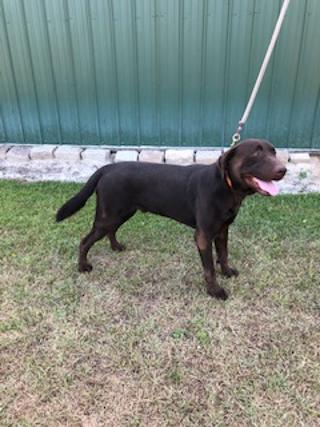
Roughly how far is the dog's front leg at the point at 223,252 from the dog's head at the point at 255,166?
0.57m

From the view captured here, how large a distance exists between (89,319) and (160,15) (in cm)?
355

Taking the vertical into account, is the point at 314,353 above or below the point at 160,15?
below

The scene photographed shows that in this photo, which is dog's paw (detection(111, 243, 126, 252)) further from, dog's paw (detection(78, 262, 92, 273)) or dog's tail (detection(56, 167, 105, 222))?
dog's tail (detection(56, 167, 105, 222))

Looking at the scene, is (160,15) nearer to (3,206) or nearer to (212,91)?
(212,91)

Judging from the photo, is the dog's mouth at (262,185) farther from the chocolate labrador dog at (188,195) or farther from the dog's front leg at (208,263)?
the dog's front leg at (208,263)

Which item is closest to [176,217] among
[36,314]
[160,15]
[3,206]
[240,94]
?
[36,314]

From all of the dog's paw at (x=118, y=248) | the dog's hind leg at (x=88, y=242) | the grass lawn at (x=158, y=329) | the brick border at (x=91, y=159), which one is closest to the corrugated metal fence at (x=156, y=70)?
the brick border at (x=91, y=159)

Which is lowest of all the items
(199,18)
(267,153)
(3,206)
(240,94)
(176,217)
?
(3,206)

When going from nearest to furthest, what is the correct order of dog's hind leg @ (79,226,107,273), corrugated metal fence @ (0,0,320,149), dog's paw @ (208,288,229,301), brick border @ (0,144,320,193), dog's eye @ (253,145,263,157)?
dog's eye @ (253,145,263,157), dog's paw @ (208,288,229,301), dog's hind leg @ (79,226,107,273), corrugated metal fence @ (0,0,320,149), brick border @ (0,144,320,193)

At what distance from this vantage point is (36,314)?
2.81 meters

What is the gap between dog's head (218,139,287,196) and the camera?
7.34 feet

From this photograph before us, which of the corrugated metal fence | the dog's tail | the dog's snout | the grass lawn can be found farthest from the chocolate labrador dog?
the corrugated metal fence

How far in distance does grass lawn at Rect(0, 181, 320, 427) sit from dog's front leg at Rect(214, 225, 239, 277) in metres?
0.07

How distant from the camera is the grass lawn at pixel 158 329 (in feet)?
7.16
